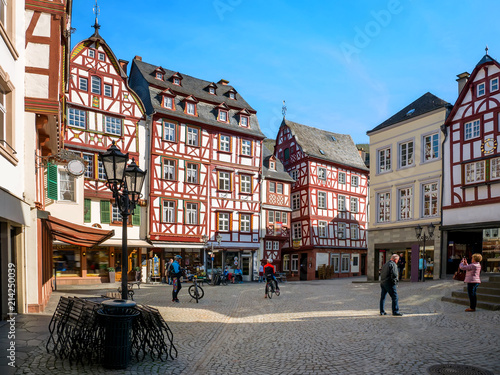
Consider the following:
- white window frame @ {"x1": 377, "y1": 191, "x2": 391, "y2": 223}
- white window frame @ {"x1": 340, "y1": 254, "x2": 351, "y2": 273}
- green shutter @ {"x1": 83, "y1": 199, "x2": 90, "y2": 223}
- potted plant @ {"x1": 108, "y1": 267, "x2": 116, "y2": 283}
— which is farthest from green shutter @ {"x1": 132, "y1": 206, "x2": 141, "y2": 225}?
white window frame @ {"x1": 340, "y1": 254, "x2": 351, "y2": 273}

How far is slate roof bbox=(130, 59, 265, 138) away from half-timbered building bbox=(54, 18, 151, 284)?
1942 mm

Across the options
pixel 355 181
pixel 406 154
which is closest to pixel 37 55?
pixel 406 154

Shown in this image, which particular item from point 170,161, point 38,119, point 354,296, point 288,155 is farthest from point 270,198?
point 38,119

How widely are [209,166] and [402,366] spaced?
27121 millimetres

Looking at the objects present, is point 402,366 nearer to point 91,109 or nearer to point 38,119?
point 38,119

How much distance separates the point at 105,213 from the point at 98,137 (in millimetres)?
4593

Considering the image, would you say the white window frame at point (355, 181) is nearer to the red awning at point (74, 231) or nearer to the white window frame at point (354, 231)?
the white window frame at point (354, 231)

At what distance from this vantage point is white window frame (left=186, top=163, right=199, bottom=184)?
31.9 m

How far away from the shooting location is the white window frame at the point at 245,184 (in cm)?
3477

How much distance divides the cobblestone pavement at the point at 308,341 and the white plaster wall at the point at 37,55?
6.12m

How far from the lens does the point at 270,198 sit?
122ft

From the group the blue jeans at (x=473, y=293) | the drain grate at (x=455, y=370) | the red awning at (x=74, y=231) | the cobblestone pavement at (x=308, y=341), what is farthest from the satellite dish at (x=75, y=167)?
the blue jeans at (x=473, y=293)

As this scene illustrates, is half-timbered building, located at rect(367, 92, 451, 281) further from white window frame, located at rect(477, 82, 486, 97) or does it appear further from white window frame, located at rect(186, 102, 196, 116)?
white window frame, located at rect(186, 102, 196, 116)

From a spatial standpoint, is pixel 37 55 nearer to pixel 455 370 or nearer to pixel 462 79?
pixel 455 370
